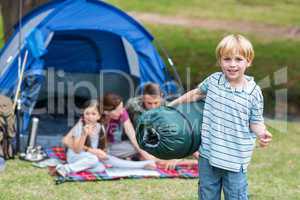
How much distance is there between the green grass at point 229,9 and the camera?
55.7ft

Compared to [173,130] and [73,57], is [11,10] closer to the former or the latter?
[73,57]

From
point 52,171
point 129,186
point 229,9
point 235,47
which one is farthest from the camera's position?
point 229,9

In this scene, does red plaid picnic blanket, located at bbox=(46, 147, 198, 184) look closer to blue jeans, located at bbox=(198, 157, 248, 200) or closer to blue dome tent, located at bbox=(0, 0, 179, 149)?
blue dome tent, located at bbox=(0, 0, 179, 149)

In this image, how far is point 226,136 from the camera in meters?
3.58

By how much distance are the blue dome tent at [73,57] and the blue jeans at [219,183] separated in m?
2.62

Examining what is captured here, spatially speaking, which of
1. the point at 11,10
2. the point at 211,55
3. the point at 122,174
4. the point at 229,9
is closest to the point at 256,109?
the point at 122,174

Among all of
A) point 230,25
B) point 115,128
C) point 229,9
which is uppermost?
point 229,9

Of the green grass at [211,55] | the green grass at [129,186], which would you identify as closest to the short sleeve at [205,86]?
the green grass at [129,186]

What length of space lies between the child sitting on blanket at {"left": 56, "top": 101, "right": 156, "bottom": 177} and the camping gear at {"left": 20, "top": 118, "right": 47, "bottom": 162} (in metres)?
0.37

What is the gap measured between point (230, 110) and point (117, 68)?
13.0 feet

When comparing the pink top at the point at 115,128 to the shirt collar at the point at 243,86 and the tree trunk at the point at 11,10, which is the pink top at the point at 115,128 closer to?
the shirt collar at the point at 243,86

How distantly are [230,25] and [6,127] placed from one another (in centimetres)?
1094

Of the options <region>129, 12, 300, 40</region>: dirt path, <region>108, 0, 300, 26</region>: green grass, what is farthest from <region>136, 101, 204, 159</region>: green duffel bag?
<region>108, 0, 300, 26</region>: green grass

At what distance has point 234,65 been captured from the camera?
3.53 m
